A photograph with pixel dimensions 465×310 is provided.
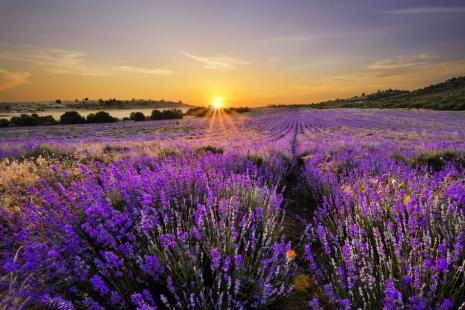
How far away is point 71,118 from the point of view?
30484 mm

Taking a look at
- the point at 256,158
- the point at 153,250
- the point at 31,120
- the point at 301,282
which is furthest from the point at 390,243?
the point at 31,120

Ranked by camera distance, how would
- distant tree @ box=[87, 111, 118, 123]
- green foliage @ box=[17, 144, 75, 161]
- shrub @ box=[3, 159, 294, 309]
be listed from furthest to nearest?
distant tree @ box=[87, 111, 118, 123] < green foliage @ box=[17, 144, 75, 161] < shrub @ box=[3, 159, 294, 309]

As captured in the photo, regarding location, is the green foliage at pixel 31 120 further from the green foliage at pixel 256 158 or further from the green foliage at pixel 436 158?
the green foliage at pixel 436 158

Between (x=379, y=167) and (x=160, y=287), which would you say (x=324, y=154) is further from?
(x=160, y=287)

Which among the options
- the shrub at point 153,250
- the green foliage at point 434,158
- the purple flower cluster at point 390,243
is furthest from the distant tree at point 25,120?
the green foliage at point 434,158

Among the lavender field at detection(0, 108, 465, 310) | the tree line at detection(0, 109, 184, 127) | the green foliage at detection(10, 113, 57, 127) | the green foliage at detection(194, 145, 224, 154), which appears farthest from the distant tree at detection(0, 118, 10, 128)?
the green foliage at detection(194, 145, 224, 154)

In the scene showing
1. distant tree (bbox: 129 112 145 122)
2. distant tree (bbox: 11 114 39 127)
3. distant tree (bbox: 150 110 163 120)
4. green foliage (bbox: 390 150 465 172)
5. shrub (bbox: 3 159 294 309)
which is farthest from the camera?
distant tree (bbox: 150 110 163 120)

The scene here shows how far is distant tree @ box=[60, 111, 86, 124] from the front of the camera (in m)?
30.1

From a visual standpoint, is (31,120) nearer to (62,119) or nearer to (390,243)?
(62,119)

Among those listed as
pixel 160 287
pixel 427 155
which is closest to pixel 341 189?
pixel 160 287

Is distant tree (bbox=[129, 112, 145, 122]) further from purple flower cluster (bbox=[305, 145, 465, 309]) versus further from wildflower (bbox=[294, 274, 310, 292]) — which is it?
wildflower (bbox=[294, 274, 310, 292])

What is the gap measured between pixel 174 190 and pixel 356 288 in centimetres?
207

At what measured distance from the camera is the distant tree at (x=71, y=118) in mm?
30136

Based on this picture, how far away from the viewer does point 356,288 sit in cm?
197
